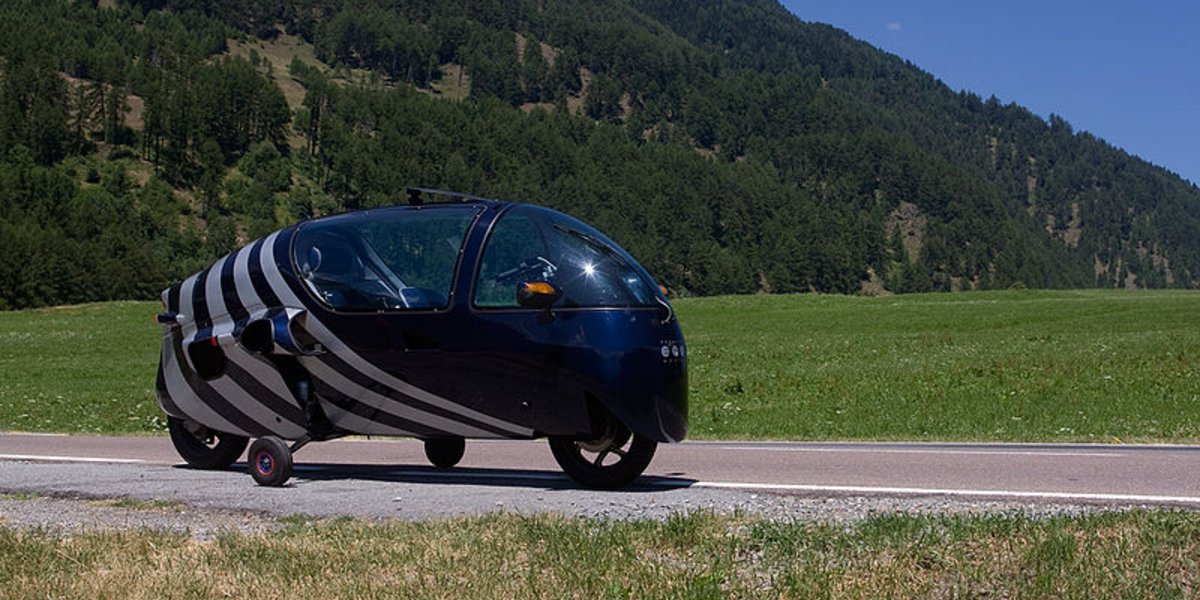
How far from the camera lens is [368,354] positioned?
9805mm

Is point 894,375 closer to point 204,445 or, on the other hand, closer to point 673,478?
point 673,478

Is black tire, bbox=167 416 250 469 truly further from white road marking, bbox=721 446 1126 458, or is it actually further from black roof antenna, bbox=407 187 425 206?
white road marking, bbox=721 446 1126 458

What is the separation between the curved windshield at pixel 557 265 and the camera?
9047mm

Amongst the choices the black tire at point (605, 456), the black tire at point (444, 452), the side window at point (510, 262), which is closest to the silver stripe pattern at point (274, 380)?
the black tire at point (605, 456)

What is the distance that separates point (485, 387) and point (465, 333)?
0.41 metres

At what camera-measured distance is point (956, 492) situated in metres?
8.66

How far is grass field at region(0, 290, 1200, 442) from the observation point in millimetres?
18516

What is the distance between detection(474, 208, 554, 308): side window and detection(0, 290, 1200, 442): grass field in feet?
25.4

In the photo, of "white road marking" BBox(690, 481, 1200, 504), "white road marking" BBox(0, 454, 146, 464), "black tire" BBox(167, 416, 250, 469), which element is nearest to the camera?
"white road marking" BBox(690, 481, 1200, 504)

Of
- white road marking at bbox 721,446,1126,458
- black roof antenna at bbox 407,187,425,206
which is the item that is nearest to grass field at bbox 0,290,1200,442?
white road marking at bbox 721,446,1126,458

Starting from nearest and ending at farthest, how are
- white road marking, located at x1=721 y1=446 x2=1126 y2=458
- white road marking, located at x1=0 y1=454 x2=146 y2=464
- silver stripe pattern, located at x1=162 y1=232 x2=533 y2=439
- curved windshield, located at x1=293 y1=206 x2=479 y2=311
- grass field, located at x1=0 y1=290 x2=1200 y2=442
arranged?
silver stripe pattern, located at x1=162 y1=232 x2=533 y2=439
curved windshield, located at x1=293 y1=206 x2=479 y2=311
white road marking, located at x1=721 y1=446 x2=1126 y2=458
white road marking, located at x1=0 y1=454 x2=146 y2=464
grass field, located at x1=0 y1=290 x2=1200 y2=442

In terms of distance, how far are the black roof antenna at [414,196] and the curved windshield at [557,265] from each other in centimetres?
96

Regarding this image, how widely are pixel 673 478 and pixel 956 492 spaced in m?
2.35

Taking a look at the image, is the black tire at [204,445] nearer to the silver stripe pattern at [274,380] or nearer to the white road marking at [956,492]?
the silver stripe pattern at [274,380]
